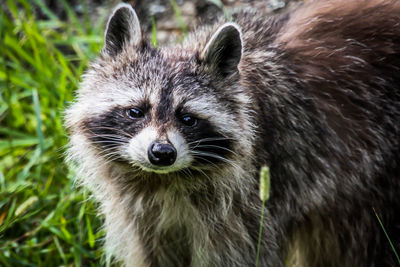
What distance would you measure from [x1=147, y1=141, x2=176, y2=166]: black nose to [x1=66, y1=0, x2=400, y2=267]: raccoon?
242mm

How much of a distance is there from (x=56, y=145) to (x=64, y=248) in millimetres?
912

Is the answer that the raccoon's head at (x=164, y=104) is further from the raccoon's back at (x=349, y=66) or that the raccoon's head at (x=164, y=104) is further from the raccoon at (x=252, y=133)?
the raccoon's back at (x=349, y=66)

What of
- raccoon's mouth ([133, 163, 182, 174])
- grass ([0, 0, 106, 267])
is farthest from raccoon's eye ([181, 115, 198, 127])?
grass ([0, 0, 106, 267])

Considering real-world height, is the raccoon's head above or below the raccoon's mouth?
above

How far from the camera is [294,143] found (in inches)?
167

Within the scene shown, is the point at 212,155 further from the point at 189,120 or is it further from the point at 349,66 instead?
the point at 349,66

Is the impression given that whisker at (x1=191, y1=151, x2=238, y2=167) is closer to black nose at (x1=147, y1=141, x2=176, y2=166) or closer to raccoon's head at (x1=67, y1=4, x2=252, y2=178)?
raccoon's head at (x1=67, y1=4, x2=252, y2=178)

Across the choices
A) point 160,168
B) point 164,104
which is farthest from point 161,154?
point 164,104

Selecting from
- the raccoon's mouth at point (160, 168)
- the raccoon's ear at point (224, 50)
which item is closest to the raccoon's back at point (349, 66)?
the raccoon's ear at point (224, 50)

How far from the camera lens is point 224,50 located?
4.02 metres

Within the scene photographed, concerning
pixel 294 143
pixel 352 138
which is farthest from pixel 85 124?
pixel 352 138

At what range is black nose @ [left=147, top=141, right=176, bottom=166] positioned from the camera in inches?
141

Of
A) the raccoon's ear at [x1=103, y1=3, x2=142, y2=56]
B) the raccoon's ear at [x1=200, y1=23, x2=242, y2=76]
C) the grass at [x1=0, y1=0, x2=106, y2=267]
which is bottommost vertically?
the grass at [x1=0, y1=0, x2=106, y2=267]

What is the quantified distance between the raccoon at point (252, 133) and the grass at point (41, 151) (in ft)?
2.15
